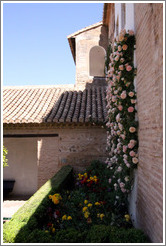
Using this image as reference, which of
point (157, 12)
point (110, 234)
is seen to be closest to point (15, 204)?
point (110, 234)

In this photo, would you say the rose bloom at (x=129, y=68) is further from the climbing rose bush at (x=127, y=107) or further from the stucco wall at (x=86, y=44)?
the stucco wall at (x=86, y=44)

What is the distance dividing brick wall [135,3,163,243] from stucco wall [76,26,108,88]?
887 centimetres

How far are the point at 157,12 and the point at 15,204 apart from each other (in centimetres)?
858

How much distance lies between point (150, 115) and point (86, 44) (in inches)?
431

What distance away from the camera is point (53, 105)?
10.0 m

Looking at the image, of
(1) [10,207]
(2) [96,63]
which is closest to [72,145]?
(1) [10,207]

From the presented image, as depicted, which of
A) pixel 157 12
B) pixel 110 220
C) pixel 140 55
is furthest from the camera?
pixel 110 220

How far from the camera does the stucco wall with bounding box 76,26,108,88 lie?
13.1 m

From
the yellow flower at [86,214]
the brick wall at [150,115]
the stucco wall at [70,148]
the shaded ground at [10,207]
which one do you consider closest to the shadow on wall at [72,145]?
the stucco wall at [70,148]

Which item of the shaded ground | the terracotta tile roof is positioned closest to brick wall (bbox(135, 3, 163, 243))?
the terracotta tile roof

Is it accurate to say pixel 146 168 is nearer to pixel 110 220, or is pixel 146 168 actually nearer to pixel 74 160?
pixel 110 220

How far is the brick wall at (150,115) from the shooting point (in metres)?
2.85

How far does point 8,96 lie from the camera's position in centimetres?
1134

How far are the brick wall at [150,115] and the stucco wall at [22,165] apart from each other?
8356 mm
